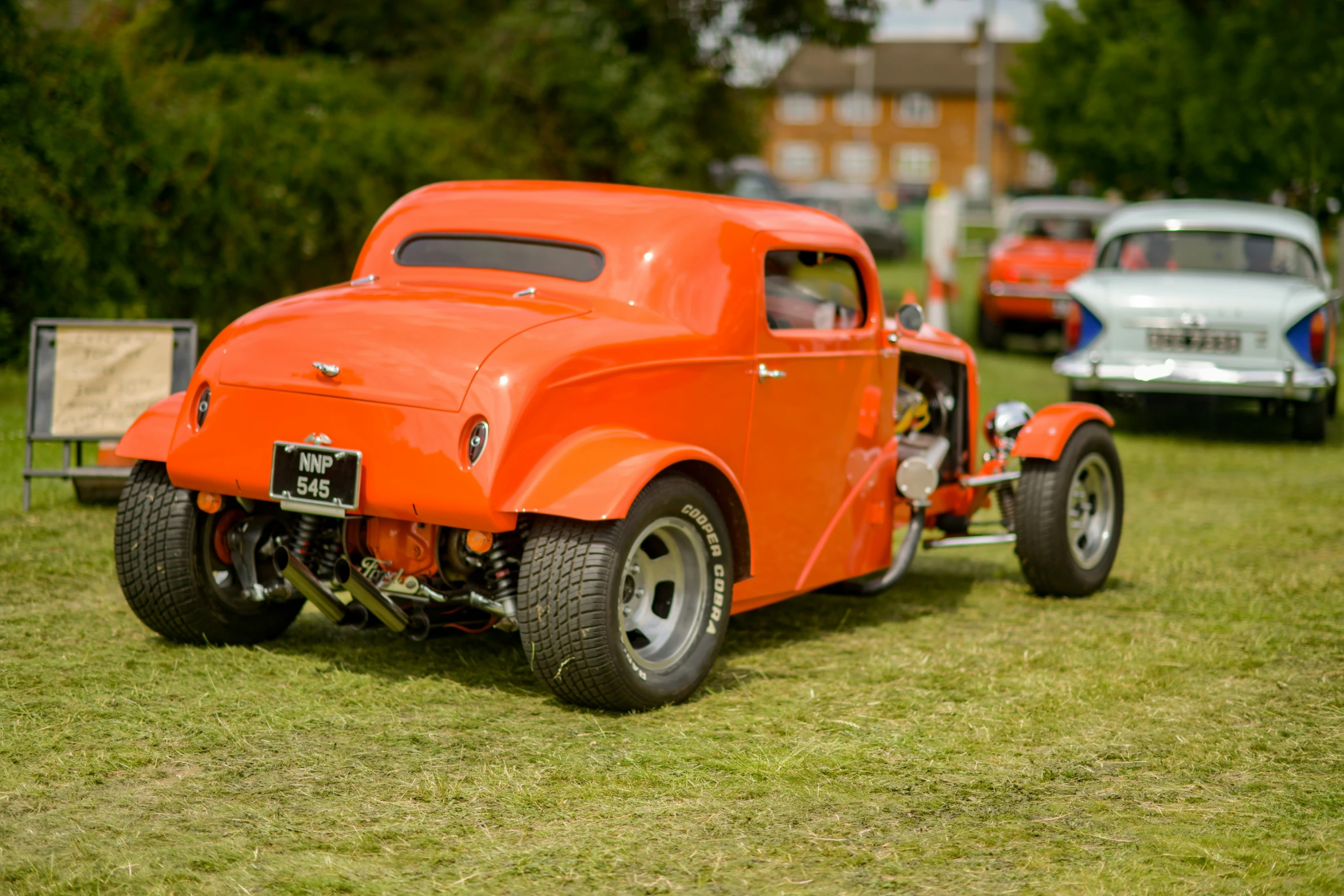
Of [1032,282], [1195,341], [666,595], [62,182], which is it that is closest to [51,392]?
[62,182]

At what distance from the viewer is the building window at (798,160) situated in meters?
A: 88.6

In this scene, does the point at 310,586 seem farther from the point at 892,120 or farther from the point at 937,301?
the point at 892,120

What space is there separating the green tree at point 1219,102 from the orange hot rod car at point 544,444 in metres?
13.3

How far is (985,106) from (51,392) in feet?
241

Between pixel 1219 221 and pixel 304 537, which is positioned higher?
pixel 1219 221

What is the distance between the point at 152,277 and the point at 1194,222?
352 inches

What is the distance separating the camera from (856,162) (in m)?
88.3

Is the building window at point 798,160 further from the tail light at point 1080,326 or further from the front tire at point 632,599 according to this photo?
the front tire at point 632,599

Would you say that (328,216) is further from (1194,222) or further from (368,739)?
(368,739)

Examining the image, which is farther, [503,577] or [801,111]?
[801,111]

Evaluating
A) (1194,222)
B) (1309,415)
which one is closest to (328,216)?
(1194,222)

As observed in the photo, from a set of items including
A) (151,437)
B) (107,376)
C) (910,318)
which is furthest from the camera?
(107,376)

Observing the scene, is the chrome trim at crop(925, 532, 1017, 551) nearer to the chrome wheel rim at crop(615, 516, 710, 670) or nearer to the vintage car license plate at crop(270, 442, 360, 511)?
the chrome wheel rim at crop(615, 516, 710, 670)

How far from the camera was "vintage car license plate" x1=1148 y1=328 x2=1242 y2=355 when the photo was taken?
40.0 ft
